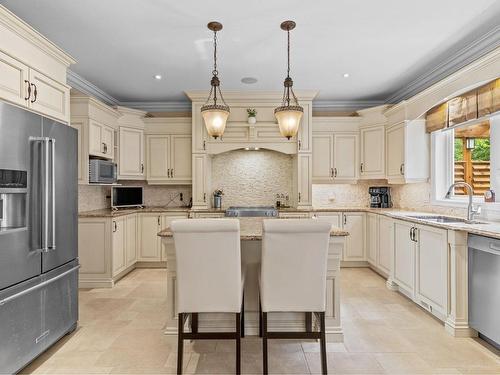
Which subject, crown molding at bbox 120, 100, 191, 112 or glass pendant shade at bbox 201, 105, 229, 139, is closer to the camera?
glass pendant shade at bbox 201, 105, 229, 139

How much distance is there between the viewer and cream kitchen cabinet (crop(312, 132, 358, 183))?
5.09m

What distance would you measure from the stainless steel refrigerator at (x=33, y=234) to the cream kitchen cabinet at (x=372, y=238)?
382 centimetres

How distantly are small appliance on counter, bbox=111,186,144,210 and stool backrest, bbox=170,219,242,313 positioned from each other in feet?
10.0

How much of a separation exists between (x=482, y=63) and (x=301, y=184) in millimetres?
2642

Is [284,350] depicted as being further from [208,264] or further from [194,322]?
[208,264]

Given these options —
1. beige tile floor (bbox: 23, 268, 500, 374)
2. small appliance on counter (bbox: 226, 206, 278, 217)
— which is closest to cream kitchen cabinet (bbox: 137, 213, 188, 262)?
small appliance on counter (bbox: 226, 206, 278, 217)

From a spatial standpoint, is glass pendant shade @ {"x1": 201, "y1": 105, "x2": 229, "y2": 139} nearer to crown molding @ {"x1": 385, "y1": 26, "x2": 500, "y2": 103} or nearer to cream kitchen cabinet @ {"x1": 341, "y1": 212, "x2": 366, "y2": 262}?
crown molding @ {"x1": 385, "y1": 26, "x2": 500, "y2": 103}

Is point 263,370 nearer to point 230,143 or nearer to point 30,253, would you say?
point 30,253

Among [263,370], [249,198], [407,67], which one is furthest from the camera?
[249,198]

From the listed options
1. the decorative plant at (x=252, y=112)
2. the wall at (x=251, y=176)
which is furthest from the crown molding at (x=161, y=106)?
the decorative plant at (x=252, y=112)

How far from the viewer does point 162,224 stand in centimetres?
485

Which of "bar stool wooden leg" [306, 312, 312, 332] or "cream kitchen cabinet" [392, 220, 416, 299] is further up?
"cream kitchen cabinet" [392, 220, 416, 299]

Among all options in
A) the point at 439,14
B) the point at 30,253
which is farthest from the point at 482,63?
the point at 30,253

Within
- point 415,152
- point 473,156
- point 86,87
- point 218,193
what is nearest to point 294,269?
point 473,156
